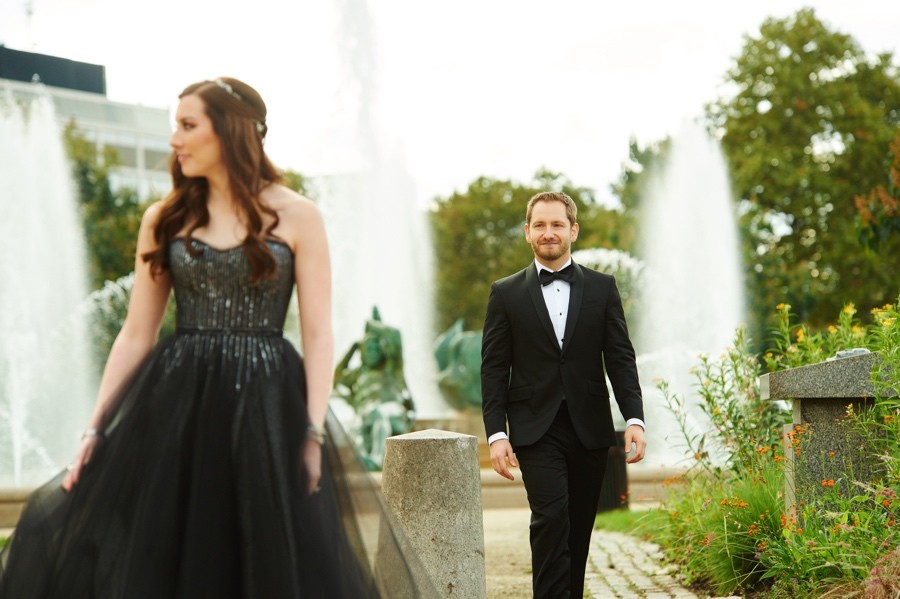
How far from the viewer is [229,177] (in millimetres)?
3365

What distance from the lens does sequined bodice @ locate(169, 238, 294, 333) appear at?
10.9 ft

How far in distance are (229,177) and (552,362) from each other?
2.12 m

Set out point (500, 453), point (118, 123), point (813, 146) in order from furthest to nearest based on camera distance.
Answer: point (118, 123), point (813, 146), point (500, 453)

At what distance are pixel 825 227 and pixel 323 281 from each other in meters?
33.0

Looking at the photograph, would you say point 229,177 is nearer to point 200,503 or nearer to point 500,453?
point 200,503

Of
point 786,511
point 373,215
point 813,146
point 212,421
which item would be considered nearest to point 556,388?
point 786,511

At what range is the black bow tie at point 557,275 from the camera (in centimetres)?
528

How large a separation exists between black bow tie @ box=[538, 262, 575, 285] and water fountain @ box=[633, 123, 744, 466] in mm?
18923

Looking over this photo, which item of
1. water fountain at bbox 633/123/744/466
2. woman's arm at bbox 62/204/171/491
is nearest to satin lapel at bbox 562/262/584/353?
woman's arm at bbox 62/204/171/491

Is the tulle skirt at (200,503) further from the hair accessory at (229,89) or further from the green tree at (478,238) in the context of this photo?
the green tree at (478,238)

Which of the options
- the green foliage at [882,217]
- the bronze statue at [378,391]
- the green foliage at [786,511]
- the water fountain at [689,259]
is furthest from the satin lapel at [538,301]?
the water fountain at [689,259]

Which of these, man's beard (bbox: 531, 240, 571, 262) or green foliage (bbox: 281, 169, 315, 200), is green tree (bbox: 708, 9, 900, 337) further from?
man's beard (bbox: 531, 240, 571, 262)

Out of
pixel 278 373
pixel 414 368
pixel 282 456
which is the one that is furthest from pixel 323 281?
pixel 414 368

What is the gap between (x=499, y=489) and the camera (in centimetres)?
1555
